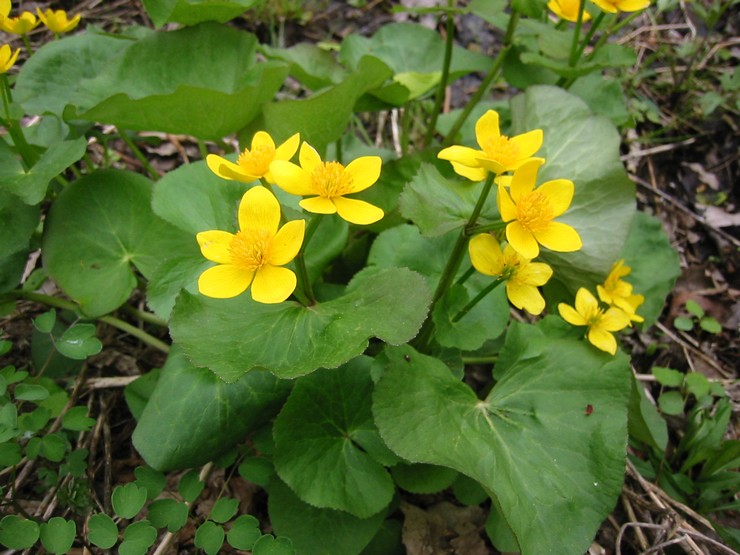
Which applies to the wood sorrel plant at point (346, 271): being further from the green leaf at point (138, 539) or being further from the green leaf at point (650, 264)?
the green leaf at point (138, 539)

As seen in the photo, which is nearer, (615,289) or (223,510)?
(223,510)

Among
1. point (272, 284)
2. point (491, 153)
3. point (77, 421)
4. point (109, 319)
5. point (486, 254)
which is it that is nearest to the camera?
point (272, 284)

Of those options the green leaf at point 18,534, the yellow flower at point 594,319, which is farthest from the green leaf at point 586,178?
the green leaf at point 18,534

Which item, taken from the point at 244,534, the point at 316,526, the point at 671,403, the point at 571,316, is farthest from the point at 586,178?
the point at 244,534

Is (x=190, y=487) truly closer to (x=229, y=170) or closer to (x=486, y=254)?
(x=229, y=170)

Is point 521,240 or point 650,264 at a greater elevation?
point 521,240
